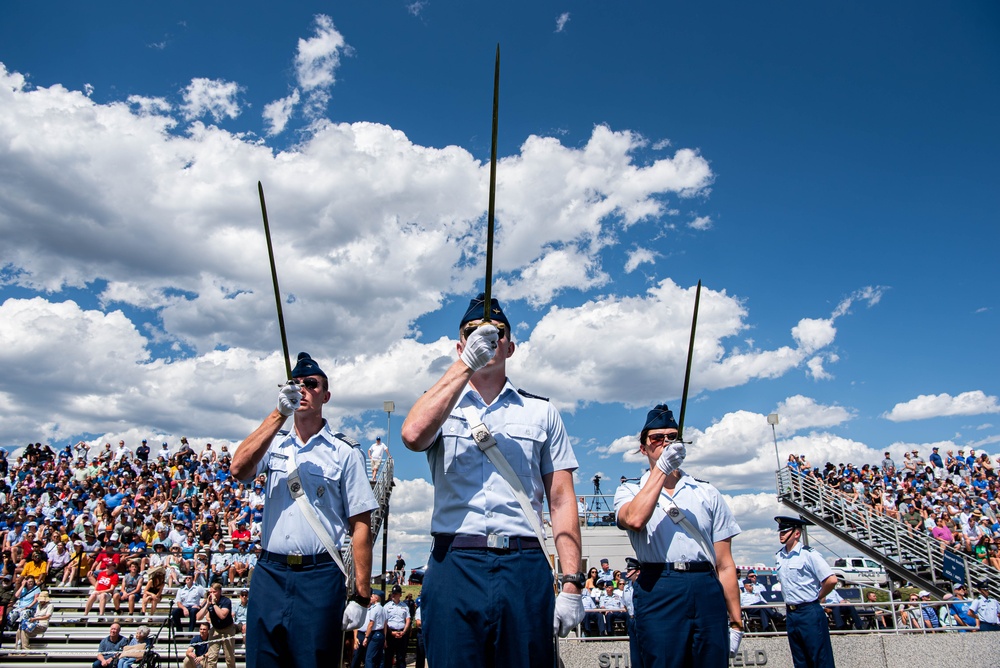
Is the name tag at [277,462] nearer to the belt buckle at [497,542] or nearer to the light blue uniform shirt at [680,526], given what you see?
the belt buckle at [497,542]

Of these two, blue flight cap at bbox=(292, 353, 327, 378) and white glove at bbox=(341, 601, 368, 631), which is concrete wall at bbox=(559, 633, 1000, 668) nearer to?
white glove at bbox=(341, 601, 368, 631)

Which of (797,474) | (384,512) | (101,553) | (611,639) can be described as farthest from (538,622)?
(797,474)

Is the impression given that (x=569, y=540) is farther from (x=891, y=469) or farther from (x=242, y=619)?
(x=891, y=469)

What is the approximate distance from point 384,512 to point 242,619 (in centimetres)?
736

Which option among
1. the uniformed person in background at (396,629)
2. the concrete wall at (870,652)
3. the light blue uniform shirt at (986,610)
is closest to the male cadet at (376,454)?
the uniformed person in background at (396,629)

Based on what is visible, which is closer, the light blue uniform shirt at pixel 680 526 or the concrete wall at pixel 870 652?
the light blue uniform shirt at pixel 680 526

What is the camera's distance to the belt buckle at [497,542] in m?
3.16

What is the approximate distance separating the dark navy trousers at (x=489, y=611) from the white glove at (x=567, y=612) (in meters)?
0.12

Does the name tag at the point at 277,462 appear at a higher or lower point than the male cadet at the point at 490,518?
higher

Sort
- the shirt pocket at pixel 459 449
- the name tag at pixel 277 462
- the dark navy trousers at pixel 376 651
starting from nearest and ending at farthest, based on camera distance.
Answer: the shirt pocket at pixel 459 449 → the name tag at pixel 277 462 → the dark navy trousers at pixel 376 651

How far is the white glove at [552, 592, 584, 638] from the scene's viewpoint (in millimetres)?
3324

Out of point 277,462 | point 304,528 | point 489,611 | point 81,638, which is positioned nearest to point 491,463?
point 489,611

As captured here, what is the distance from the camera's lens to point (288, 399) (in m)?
4.92

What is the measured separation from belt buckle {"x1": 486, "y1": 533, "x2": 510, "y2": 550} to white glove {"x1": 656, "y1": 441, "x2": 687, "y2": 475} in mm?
2558
